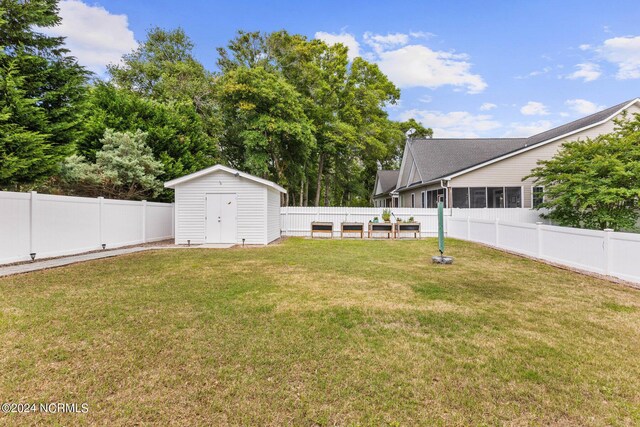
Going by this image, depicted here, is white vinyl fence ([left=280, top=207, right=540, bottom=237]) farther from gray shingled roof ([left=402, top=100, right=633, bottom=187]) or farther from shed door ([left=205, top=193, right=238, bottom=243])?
shed door ([left=205, top=193, right=238, bottom=243])

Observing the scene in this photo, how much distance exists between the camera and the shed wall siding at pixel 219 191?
37.4 feet

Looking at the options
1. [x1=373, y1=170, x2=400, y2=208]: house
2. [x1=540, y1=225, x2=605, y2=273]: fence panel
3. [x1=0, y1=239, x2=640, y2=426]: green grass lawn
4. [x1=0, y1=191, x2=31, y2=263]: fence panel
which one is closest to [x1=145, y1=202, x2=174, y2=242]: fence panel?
[x1=0, y1=191, x2=31, y2=263]: fence panel

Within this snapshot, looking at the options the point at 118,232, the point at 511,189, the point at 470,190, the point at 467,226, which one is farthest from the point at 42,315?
the point at 511,189

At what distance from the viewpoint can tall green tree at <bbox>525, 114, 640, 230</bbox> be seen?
914 cm

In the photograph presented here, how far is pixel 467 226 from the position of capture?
12742mm

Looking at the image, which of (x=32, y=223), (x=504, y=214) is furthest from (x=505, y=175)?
(x=32, y=223)

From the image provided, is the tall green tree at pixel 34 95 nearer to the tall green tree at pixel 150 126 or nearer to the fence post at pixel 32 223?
the fence post at pixel 32 223

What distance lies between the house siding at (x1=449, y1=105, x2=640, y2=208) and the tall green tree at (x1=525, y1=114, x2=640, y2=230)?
2975 millimetres

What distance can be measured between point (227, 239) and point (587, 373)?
1064 cm

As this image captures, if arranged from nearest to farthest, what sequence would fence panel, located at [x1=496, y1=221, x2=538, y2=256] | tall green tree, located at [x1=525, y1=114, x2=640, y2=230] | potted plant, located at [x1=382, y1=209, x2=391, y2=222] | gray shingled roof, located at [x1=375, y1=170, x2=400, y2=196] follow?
fence panel, located at [x1=496, y1=221, x2=538, y2=256] → tall green tree, located at [x1=525, y1=114, x2=640, y2=230] → potted plant, located at [x1=382, y1=209, x2=391, y2=222] → gray shingled roof, located at [x1=375, y1=170, x2=400, y2=196]

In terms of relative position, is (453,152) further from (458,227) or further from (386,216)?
(386,216)

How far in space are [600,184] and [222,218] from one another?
41.4 feet

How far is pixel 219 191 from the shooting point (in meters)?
11.4

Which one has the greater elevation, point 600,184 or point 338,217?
point 600,184
